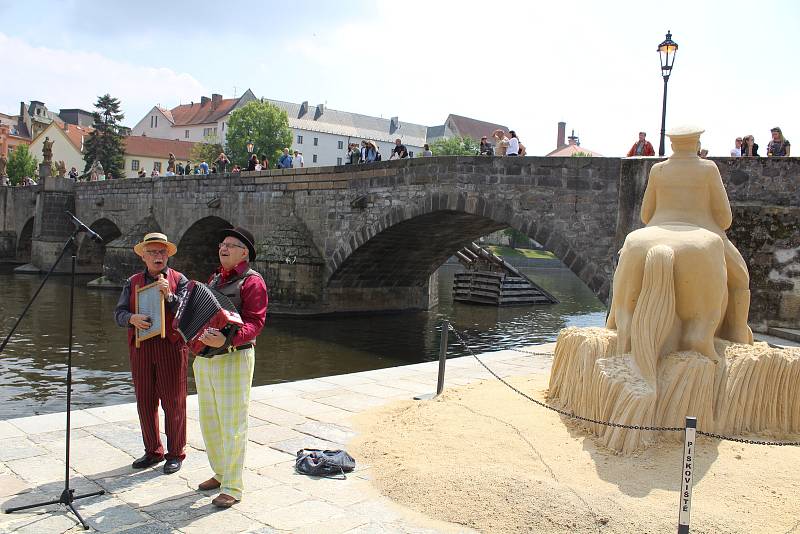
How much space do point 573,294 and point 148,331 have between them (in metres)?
29.3

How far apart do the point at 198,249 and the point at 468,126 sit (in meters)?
61.9

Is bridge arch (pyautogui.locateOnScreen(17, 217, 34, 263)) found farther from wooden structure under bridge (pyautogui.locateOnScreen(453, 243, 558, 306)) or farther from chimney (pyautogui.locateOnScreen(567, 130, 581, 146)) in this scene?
chimney (pyautogui.locateOnScreen(567, 130, 581, 146))

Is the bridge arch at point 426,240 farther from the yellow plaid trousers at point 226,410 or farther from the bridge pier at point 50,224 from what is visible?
the bridge pier at point 50,224

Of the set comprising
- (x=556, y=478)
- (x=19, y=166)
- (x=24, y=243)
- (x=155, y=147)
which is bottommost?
(x=24, y=243)

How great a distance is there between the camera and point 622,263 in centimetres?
564

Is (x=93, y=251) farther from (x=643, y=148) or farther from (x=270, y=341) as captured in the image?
(x=643, y=148)

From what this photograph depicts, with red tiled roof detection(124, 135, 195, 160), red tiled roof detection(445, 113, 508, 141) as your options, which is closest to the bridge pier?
red tiled roof detection(124, 135, 195, 160)

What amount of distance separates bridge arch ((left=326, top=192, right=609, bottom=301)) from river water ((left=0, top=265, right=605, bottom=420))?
132cm

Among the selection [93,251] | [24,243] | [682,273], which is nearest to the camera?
[682,273]

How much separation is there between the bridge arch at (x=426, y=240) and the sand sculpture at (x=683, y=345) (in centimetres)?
786

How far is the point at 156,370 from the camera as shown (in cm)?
478

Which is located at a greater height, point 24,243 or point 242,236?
point 242,236

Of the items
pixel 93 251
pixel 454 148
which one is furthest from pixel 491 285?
pixel 454 148

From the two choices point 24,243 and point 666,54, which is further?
point 24,243
